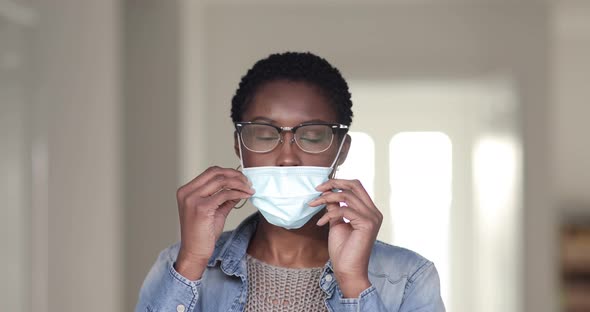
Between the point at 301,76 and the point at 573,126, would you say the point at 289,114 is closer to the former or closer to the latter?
the point at 301,76

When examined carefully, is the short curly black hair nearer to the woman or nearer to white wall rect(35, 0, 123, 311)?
the woman

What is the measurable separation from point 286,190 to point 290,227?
85mm

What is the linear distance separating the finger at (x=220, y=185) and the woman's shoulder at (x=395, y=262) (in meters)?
0.29

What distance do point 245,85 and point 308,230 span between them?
0.30 metres

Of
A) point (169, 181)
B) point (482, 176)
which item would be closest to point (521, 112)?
point (482, 176)

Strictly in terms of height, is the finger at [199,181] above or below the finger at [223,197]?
above

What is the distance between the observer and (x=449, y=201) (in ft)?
25.6

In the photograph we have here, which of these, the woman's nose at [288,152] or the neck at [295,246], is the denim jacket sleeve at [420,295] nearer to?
the neck at [295,246]

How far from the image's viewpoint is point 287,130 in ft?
4.96

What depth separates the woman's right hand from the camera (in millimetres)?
1453

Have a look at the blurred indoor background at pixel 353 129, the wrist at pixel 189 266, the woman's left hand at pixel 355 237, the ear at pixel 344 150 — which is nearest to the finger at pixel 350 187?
the woman's left hand at pixel 355 237

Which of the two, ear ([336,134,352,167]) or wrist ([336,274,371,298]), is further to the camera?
ear ([336,134,352,167])

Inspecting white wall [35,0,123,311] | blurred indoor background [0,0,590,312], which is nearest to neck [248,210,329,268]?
blurred indoor background [0,0,590,312]

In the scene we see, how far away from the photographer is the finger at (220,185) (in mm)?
1451
